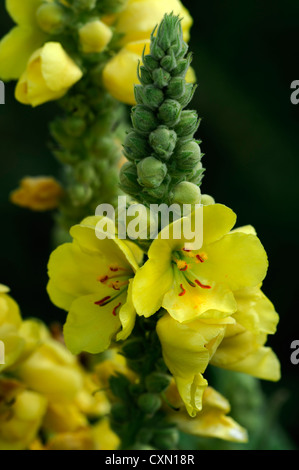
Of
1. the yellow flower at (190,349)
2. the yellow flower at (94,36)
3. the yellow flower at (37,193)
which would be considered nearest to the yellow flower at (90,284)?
the yellow flower at (190,349)

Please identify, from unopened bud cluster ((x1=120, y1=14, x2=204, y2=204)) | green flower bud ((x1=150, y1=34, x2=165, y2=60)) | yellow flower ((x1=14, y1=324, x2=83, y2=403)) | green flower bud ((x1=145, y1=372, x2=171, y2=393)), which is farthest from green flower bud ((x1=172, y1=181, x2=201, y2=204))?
yellow flower ((x1=14, y1=324, x2=83, y2=403))

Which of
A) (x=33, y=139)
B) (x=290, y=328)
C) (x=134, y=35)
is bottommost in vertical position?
(x=290, y=328)

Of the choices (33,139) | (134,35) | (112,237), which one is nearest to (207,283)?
(112,237)

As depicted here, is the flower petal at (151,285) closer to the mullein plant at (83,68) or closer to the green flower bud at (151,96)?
the green flower bud at (151,96)

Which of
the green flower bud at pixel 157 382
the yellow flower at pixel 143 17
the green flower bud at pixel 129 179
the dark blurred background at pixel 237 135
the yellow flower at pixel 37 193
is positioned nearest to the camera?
the green flower bud at pixel 129 179

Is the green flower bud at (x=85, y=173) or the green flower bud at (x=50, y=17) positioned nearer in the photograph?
the green flower bud at (x=50, y=17)

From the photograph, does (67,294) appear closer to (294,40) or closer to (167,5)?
(167,5)

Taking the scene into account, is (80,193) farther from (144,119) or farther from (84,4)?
(144,119)
